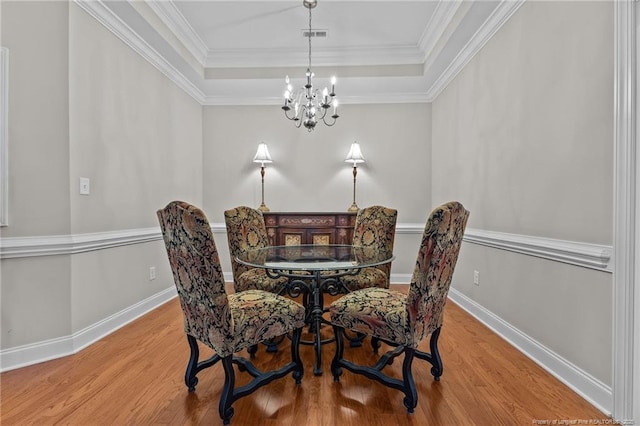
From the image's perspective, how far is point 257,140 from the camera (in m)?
4.20

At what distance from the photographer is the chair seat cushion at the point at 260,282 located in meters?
2.29

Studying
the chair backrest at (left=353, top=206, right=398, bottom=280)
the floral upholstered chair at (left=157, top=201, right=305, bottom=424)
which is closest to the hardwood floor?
the floral upholstered chair at (left=157, top=201, right=305, bottom=424)

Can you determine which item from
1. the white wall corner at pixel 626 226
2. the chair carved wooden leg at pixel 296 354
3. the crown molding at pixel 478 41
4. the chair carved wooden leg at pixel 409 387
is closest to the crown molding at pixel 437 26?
the crown molding at pixel 478 41

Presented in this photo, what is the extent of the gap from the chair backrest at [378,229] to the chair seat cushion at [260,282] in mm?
839

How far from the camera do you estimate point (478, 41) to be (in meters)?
2.75

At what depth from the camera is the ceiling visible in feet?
8.60

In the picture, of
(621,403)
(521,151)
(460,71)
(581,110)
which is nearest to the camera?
(621,403)

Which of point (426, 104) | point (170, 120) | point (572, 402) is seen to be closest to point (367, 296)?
point (572, 402)

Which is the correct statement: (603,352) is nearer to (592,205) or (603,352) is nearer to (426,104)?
(592,205)

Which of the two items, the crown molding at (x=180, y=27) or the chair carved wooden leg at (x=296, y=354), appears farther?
the crown molding at (x=180, y=27)

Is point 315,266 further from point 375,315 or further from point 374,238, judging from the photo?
point 374,238

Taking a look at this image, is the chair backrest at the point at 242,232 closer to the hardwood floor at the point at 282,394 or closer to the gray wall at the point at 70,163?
the hardwood floor at the point at 282,394

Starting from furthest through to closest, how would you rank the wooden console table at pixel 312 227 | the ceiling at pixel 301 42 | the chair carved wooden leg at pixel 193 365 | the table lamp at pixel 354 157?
the table lamp at pixel 354 157 → the wooden console table at pixel 312 227 → the ceiling at pixel 301 42 → the chair carved wooden leg at pixel 193 365

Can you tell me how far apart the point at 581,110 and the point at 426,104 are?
8.38ft
